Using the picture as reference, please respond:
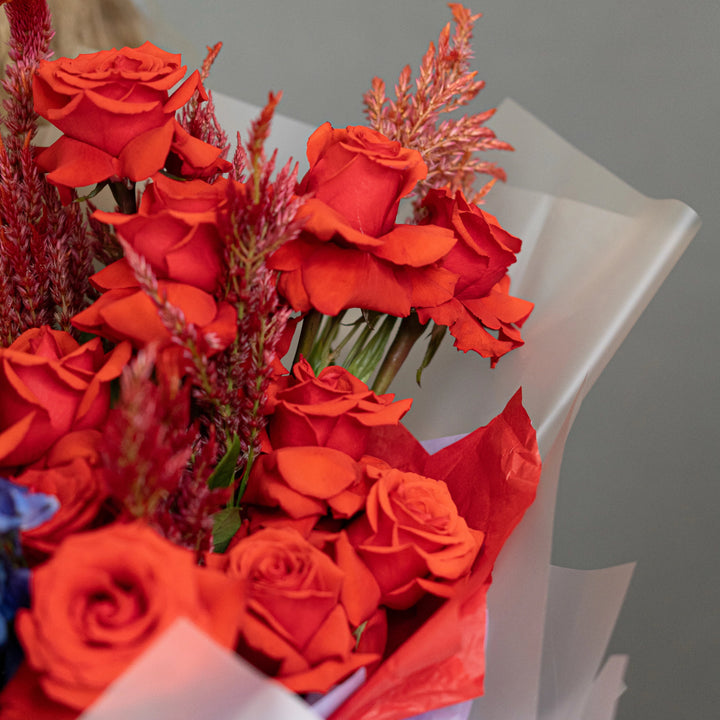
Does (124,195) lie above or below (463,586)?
above

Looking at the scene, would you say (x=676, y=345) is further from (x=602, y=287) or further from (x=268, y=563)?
(x=268, y=563)

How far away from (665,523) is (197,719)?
108cm

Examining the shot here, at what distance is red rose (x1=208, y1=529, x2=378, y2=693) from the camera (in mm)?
352

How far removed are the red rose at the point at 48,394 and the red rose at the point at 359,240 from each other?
0.12 meters

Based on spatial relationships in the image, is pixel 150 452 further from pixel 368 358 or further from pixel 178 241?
pixel 368 358

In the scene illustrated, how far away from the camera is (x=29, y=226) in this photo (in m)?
0.49

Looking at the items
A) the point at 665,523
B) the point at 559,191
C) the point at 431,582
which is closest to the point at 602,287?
the point at 559,191

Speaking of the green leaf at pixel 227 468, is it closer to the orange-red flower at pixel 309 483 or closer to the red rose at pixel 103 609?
the orange-red flower at pixel 309 483

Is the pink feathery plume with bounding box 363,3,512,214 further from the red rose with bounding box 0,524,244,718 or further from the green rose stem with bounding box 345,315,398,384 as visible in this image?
the red rose with bounding box 0,524,244,718

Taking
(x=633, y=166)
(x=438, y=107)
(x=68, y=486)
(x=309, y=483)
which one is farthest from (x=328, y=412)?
(x=633, y=166)

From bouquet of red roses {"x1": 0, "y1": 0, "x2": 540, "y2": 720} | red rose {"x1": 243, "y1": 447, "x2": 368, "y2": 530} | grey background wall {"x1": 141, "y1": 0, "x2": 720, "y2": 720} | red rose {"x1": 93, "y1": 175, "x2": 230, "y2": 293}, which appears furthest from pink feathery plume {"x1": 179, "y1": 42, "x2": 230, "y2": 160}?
grey background wall {"x1": 141, "y1": 0, "x2": 720, "y2": 720}

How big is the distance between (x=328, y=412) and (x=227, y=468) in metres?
0.07

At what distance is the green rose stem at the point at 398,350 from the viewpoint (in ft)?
1.90

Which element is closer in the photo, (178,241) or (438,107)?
(178,241)
